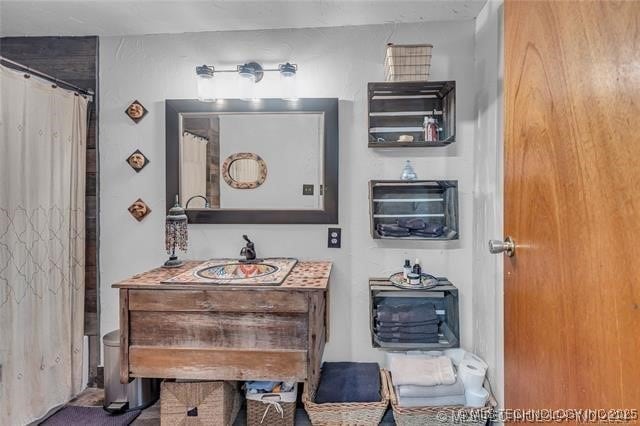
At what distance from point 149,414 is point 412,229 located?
1.72 m

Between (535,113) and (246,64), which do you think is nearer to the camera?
(535,113)

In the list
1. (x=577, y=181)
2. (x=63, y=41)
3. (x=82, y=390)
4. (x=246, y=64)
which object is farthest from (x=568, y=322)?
(x=63, y=41)

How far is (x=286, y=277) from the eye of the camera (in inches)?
65.3

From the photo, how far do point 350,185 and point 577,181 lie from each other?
139 cm

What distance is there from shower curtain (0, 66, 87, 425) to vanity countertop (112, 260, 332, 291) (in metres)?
0.52

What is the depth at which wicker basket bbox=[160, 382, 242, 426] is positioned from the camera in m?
1.68

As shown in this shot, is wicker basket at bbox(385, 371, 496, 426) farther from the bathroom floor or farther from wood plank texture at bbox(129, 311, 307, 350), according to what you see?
wood plank texture at bbox(129, 311, 307, 350)

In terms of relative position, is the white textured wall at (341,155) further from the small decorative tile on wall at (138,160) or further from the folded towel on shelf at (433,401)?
the folded towel on shelf at (433,401)

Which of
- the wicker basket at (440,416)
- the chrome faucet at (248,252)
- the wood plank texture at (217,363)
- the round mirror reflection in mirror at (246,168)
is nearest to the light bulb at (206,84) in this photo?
the round mirror reflection in mirror at (246,168)

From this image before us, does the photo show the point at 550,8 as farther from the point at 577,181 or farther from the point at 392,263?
the point at 392,263

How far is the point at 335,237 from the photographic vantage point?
2.04m


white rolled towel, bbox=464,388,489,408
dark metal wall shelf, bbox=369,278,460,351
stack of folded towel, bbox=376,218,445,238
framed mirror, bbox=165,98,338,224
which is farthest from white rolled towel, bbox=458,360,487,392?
framed mirror, bbox=165,98,338,224

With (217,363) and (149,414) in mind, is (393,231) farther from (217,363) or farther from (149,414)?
(149,414)

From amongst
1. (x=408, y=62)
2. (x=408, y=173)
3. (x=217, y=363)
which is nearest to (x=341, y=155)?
(x=408, y=173)
